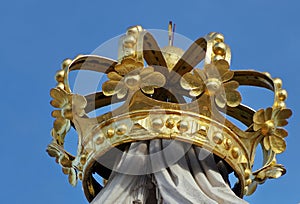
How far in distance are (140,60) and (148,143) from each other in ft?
2.19

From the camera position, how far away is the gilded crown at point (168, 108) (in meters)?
12.6

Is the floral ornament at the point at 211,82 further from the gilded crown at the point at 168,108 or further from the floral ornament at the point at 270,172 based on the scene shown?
the floral ornament at the point at 270,172

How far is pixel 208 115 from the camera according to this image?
12.7 meters

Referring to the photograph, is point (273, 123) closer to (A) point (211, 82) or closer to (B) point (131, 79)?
(A) point (211, 82)

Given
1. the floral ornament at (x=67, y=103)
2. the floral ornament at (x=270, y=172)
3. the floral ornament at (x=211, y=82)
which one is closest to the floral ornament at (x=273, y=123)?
the floral ornament at (x=270, y=172)

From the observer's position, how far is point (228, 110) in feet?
43.2

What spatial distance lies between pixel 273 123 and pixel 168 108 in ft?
2.93

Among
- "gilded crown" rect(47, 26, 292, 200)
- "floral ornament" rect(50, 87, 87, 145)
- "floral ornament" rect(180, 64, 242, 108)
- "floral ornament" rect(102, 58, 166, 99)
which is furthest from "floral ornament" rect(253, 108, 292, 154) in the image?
"floral ornament" rect(50, 87, 87, 145)

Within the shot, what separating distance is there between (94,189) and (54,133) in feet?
1.92

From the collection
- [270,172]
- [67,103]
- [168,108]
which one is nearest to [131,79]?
[168,108]

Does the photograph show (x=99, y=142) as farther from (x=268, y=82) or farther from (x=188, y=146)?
(x=268, y=82)

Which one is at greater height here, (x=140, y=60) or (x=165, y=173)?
(x=140, y=60)

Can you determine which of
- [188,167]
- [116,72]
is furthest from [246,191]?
[116,72]

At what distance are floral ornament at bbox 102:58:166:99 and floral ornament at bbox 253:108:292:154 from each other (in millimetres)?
858
